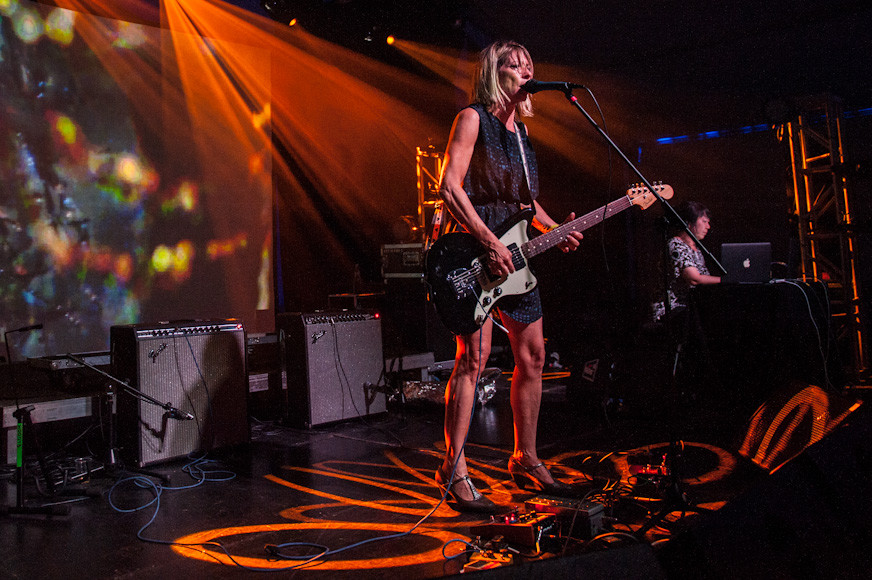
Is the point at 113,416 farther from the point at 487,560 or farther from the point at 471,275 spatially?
the point at 487,560

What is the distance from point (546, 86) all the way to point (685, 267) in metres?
3.01

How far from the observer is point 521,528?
2.15m

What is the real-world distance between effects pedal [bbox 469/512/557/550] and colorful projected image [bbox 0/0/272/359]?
13.8 ft

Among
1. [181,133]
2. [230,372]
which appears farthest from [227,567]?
[181,133]

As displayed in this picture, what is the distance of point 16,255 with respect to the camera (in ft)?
15.7

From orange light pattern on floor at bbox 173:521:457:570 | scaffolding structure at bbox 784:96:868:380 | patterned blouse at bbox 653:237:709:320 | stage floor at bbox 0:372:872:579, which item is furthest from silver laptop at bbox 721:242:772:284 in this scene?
orange light pattern on floor at bbox 173:521:457:570

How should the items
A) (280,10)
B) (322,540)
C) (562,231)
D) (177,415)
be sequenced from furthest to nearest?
(280,10) < (177,415) < (562,231) < (322,540)

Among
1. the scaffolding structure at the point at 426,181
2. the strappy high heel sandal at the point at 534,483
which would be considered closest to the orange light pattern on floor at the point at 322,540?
the strappy high heel sandal at the point at 534,483

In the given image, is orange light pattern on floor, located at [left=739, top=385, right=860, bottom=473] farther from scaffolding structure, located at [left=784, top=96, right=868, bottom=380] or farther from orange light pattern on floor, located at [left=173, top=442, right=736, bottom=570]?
scaffolding structure, located at [left=784, top=96, right=868, bottom=380]

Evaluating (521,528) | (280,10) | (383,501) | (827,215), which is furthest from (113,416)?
(827,215)

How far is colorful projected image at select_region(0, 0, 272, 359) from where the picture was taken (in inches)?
191

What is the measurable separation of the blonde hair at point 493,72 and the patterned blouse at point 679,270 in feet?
9.04

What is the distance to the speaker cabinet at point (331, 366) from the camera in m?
4.51

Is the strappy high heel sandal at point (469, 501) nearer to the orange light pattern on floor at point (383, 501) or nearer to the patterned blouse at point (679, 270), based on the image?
the orange light pattern on floor at point (383, 501)
